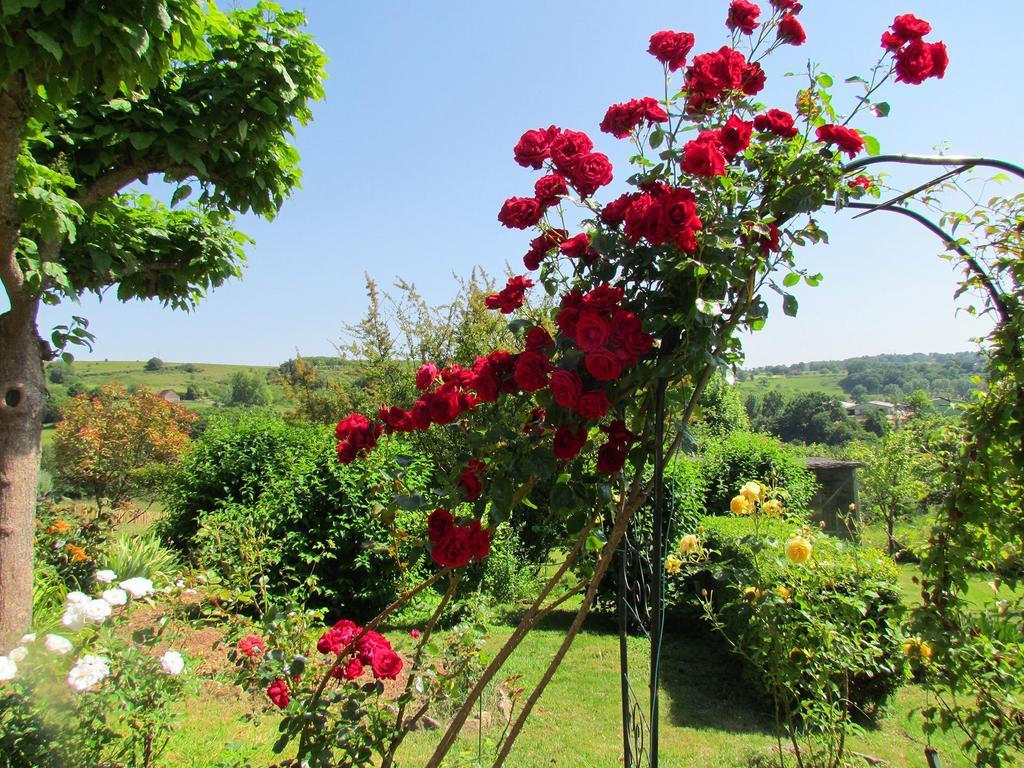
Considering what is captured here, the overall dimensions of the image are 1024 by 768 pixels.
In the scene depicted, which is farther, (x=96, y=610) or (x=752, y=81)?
(x=96, y=610)

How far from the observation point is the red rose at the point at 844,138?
140 cm

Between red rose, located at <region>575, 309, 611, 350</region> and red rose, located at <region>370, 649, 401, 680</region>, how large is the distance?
118cm

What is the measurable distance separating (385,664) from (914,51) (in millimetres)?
2143

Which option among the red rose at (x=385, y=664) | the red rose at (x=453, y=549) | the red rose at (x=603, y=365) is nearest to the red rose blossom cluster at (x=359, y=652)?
the red rose at (x=385, y=664)

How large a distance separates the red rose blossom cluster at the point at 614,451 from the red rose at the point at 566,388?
21 cm

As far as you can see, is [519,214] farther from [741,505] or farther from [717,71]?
[741,505]

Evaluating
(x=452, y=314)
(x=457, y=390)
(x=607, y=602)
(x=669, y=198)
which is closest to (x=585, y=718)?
(x=607, y=602)

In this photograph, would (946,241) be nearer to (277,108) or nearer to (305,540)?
(277,108)

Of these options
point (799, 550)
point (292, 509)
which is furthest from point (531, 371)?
point (292, 509)

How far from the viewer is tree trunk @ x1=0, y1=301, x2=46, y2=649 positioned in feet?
11.3

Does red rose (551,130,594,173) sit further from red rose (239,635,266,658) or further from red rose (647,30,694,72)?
red rose (239,635,266,658)

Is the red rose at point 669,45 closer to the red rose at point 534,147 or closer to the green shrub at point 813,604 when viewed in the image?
the red rose at point 534,147

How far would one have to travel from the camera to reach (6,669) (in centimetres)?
228

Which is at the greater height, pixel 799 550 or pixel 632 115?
pixel 632 115
